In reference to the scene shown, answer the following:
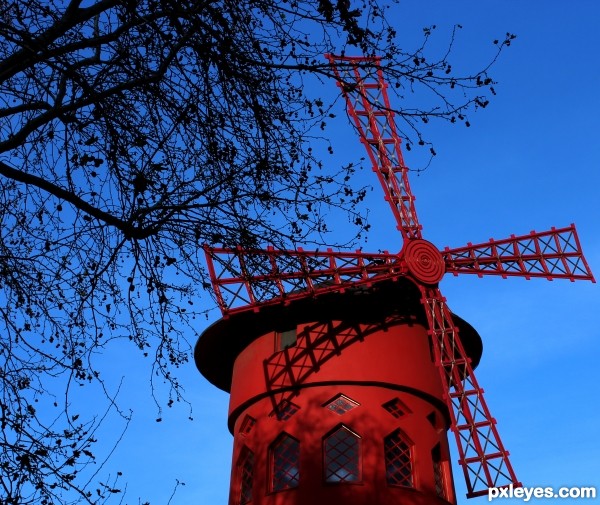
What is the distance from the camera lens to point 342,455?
1105 centimetres

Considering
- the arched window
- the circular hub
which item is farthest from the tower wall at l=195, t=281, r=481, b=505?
the circular hub

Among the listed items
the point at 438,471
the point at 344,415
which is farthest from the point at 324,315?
the point at 438,471

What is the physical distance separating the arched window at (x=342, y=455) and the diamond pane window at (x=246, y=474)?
4.48 feet

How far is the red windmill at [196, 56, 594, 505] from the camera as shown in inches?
432

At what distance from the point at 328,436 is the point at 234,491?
1.87m

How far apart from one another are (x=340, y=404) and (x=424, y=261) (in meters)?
2.82

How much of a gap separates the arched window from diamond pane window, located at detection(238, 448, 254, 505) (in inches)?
53.8

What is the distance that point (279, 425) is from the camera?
37.8 ft

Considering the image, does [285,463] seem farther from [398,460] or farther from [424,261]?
[424,261]

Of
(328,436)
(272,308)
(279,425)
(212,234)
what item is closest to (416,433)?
(328,436)

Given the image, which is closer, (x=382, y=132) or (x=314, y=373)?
(x=314, y=373)

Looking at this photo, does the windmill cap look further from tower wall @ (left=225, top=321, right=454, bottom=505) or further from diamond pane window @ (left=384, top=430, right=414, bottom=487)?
diamond pane window @ (left=384, top=430, right=414, bottom=487)

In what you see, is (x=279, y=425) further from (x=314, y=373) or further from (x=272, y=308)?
(x=272, y=308)

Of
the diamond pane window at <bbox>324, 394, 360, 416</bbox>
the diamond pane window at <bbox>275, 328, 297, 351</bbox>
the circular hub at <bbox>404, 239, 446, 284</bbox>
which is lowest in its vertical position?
the diamond pane window at <bbox>324, 394, 360, 416</bbox>
